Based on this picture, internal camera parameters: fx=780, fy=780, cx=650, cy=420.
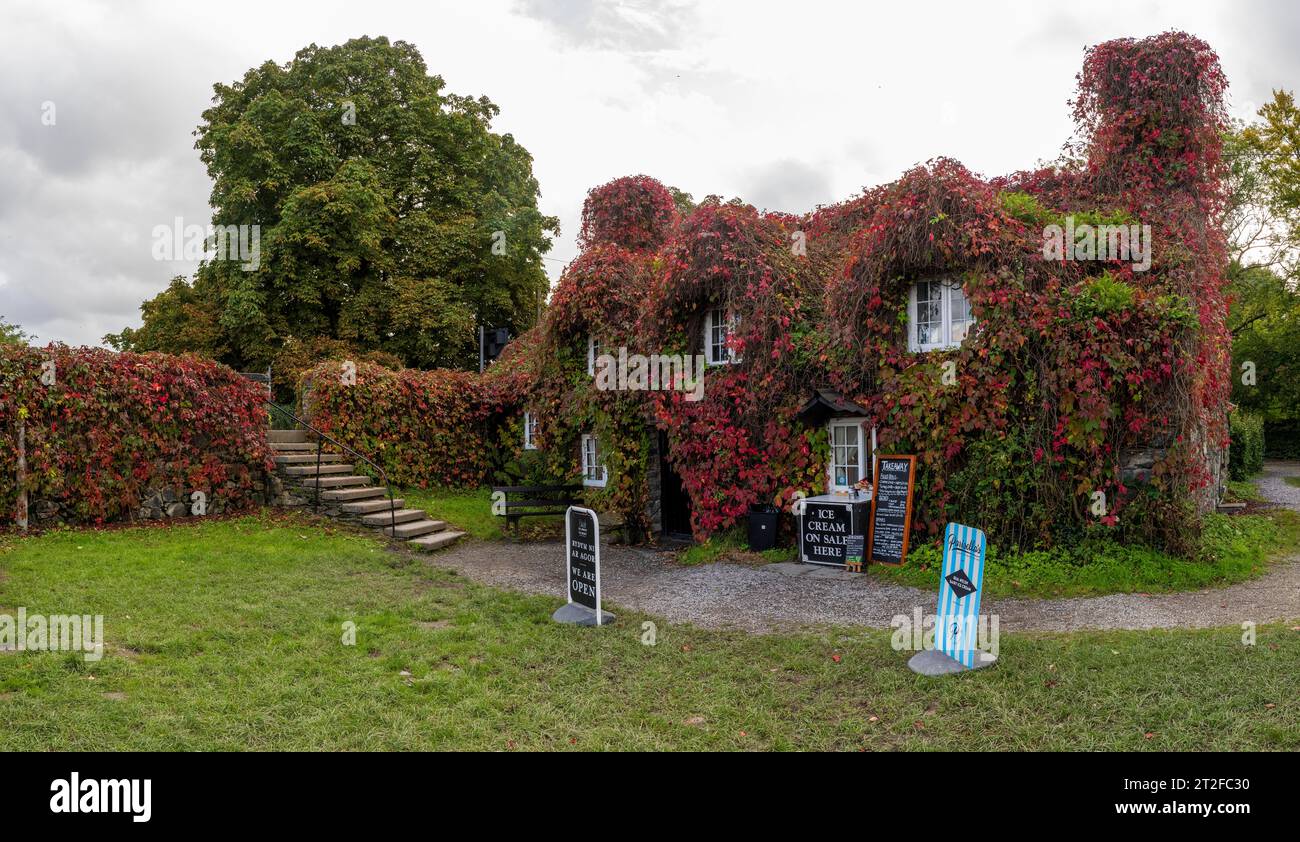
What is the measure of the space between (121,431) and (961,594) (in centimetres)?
1308

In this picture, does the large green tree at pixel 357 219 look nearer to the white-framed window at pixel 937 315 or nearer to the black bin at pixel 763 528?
the black bin at pixel 763 528

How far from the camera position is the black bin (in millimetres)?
12391

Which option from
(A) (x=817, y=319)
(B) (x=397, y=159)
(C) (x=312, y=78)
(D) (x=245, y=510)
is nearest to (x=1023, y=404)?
(A) (x=817, y=319)

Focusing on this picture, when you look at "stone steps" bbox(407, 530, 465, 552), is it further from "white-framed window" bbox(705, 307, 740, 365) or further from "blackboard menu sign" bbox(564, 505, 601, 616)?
"white-framed window" bbox(705, 307, 740, 365)

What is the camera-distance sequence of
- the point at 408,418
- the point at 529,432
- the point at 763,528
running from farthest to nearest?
the point at 529,432, the point at 408,418, the point at 763,528

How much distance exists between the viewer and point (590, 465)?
1741 cm

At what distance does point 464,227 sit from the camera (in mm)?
24781

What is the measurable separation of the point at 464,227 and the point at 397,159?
306 centimetres

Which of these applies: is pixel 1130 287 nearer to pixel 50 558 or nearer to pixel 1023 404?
pixel 1023 404

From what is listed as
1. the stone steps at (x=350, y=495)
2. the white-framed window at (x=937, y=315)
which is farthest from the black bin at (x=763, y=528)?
the stone steps at (x=350, y=495)

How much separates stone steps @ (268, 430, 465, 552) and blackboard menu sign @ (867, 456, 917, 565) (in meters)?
7.02

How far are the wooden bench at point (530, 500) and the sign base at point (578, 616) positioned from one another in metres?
5.60

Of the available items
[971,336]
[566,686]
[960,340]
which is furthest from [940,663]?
[960,340]

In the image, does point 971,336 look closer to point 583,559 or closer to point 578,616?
point 583,559
